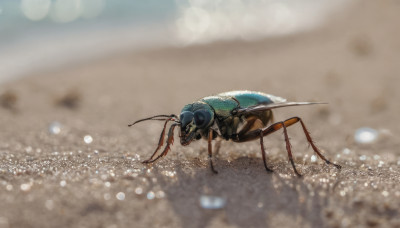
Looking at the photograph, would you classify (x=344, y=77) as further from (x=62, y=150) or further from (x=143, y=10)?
(x=143, y=10)

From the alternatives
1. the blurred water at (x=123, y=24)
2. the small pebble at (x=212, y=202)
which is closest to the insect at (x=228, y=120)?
the small pebble at (x=212, y=202)

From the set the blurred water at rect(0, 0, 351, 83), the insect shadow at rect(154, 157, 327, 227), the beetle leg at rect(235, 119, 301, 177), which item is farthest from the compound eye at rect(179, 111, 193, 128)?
the blurred water at rect(0, 0, 351, 83)

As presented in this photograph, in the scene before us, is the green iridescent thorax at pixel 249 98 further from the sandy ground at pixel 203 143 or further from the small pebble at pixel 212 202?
the small pebble at pixel 212 202

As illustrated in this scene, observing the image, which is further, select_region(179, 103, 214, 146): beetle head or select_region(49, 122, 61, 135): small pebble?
select_region(49, 122, 61, 135): small pebble

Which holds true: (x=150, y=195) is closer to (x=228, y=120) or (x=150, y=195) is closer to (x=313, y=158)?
(x=228, y=120)

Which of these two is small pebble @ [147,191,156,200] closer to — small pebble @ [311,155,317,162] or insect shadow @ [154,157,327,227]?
insect shadow @ [154,157,327,227]

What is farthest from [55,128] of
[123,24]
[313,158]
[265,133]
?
[123,24]
